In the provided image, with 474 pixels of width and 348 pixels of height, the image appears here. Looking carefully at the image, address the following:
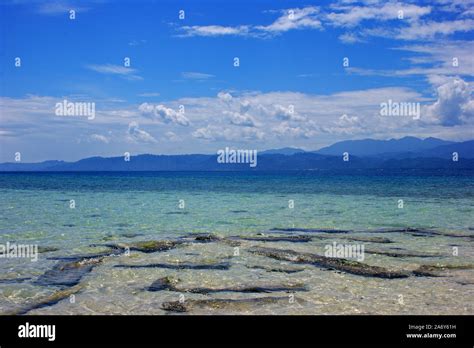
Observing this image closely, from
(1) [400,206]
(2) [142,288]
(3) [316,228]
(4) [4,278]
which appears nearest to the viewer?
(2) [142,288]

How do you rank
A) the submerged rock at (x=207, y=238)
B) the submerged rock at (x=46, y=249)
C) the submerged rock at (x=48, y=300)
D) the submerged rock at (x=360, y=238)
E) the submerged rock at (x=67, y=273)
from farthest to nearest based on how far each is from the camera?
the submerged rock at (x=207, y=238)
the submerged rock at (x=360, y=238)
the submerged rock at (x=46, y=249)
the submerged rock at (x=67, y=273)
the submerged rock at (x=48, y=300)

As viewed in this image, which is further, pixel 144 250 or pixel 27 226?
pixel 27 226

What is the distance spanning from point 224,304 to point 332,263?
6.85 m

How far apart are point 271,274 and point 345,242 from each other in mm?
8427

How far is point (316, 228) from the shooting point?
98.6ft

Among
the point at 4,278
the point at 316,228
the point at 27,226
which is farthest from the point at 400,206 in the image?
the point at 4,278

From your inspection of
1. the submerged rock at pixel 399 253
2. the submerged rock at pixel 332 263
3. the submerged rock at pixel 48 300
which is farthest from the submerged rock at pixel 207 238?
the submerged rock at pixel 48 300

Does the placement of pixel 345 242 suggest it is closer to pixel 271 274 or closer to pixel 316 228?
pixel 316 228

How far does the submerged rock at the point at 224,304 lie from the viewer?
1336cm

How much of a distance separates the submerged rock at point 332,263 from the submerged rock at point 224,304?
4.71m

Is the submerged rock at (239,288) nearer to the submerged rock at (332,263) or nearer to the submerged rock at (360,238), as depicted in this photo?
the submerged rock at (332,263)
